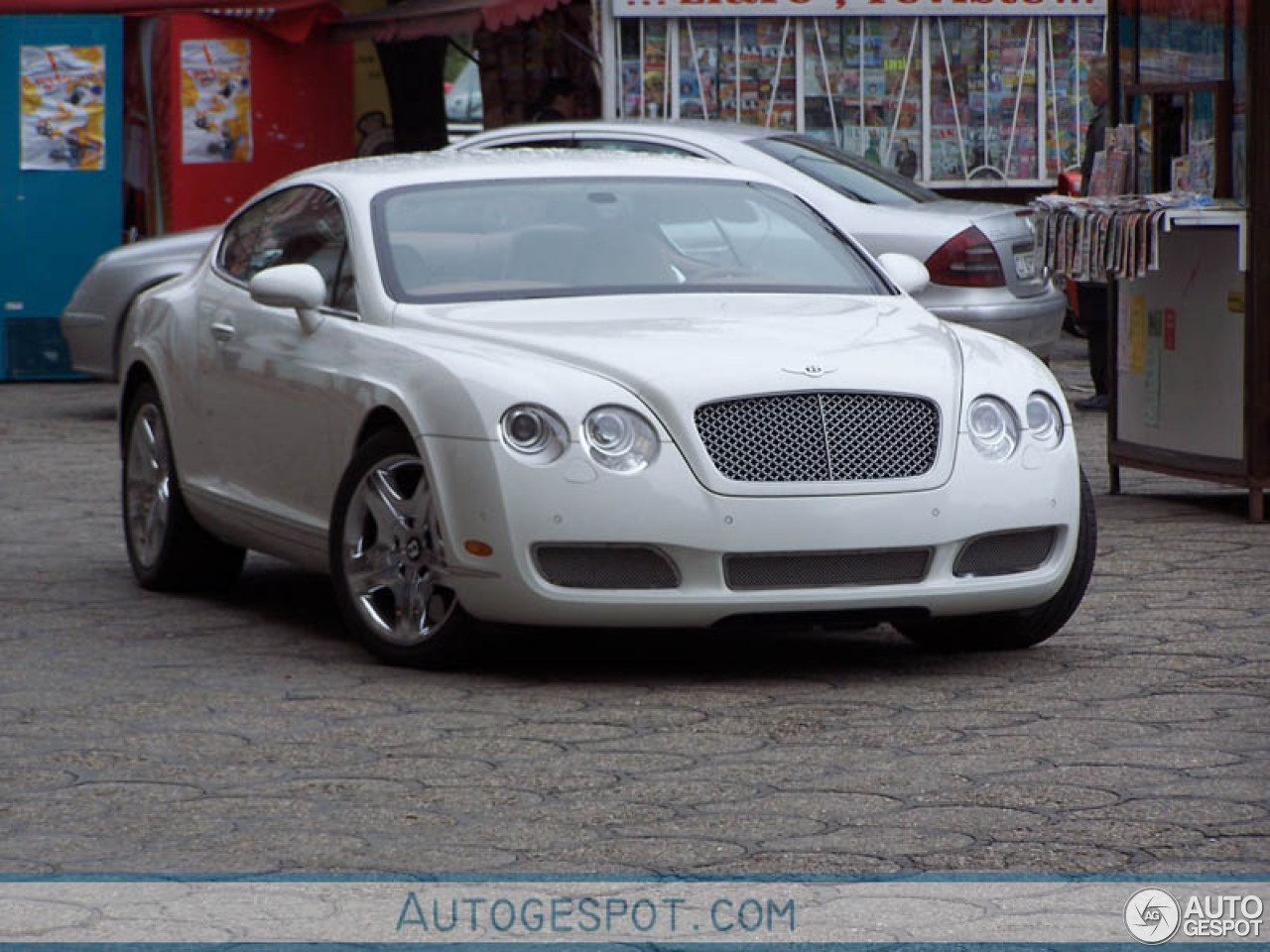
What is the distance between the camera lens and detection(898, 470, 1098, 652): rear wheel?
6.98m

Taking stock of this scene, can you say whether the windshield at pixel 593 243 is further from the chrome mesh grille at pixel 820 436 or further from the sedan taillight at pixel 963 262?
the sedan taillight at pixel 963 262

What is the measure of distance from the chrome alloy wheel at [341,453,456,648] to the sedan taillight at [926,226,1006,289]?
22.3ft

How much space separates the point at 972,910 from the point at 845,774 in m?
1.14

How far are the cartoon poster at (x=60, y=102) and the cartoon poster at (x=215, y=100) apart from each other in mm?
579

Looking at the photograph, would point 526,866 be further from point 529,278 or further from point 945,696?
point 529,278

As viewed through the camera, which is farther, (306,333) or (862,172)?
(862,172)

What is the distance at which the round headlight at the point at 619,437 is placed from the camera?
639cm

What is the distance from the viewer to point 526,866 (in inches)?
184

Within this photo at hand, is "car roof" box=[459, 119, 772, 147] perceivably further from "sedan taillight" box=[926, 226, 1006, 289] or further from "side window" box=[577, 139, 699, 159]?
"sedan taillight" box=[926, 226, 1006, 289]

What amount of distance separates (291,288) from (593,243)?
0.88 m

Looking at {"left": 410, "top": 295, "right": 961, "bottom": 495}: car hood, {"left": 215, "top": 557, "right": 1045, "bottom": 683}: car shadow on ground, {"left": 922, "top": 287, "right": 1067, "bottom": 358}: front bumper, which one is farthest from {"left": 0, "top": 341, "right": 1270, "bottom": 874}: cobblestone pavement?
{"left": 922, "top": 287, "right": 1067, "bottom": 358}: front bumper

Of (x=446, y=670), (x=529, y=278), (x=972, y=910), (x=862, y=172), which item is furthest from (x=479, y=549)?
(x=862, y=172)

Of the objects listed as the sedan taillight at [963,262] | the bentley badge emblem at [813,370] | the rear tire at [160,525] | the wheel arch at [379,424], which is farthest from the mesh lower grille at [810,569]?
the sedan taillight at [963,262]

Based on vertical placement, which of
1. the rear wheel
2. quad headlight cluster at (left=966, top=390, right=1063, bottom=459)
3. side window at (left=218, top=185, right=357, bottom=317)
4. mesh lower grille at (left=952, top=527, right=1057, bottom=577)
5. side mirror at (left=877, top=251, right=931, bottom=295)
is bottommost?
the rear wheel
